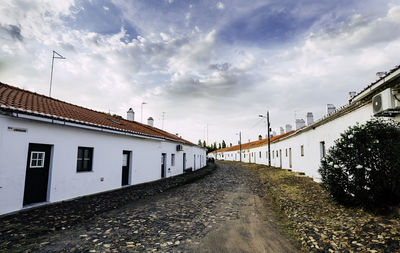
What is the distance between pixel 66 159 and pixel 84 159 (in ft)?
3.63

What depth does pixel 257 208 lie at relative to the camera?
743 centimetres

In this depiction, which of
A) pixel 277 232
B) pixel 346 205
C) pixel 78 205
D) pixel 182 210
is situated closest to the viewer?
pixel 277 232

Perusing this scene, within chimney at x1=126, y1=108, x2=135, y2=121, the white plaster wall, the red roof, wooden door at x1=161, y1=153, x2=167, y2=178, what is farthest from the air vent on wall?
chimney at x1=126, y1=108, x2=135, y2=121

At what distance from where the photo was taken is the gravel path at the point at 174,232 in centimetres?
420

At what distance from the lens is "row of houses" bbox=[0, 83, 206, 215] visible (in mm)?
6398

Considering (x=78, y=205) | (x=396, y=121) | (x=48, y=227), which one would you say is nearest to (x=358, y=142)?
(x=396, y=121)

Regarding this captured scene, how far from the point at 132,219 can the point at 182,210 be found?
1.72 metres

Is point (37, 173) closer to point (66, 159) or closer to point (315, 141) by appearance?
point (66, 159)

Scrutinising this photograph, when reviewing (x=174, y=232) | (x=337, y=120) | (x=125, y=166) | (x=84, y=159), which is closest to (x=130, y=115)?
(x=125, y=166)

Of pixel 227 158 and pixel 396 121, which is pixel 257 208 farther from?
pixel 227 158

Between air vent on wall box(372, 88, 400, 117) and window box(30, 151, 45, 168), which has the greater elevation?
air vent on wall box(372, 88, 400, 117)

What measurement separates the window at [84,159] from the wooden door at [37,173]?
1.40 metres

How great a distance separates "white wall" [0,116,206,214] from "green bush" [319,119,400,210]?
9867 mm

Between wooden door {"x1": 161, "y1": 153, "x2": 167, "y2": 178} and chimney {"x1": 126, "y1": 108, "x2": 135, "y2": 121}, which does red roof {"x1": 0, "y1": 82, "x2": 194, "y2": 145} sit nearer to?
wooden door {"x1": 161, "y1": 153, "x2": 167, "y2": 178}
